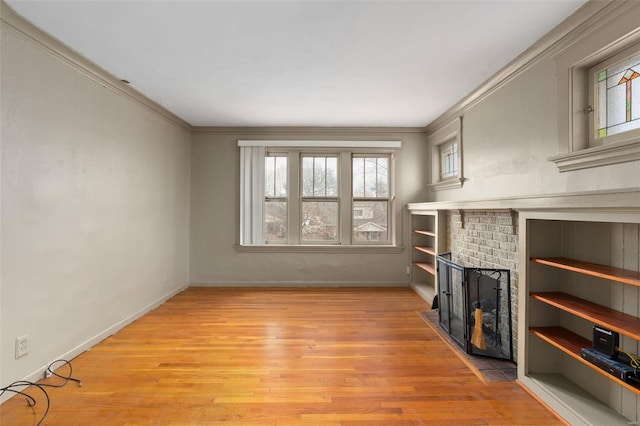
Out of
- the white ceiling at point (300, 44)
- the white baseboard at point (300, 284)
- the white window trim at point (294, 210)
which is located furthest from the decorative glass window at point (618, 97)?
the white baseboard at point (300, 284)

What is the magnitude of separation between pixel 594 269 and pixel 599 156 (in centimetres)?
73

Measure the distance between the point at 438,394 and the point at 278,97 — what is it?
11.0ft

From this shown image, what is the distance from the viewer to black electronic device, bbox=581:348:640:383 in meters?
1.66

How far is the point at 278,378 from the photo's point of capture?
8.19ft

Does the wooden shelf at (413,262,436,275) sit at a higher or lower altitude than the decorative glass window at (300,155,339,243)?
lower

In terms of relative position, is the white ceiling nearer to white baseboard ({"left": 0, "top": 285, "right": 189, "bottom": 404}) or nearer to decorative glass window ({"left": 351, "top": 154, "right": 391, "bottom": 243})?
decorative glass window ({"left": 351, "top": 154, "right": 391, "bottom": 243})

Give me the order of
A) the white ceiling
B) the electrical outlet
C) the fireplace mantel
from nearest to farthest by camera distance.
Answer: the fireplace mantel, the white ceiling, the electrical outlet

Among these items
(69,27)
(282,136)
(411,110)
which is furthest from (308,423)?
(282,136)

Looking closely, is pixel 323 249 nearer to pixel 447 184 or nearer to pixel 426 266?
pixel 426 266

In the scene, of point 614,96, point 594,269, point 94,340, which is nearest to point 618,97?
point 614,96

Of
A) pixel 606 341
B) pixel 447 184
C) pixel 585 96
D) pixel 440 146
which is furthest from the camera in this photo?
pixel 440 146

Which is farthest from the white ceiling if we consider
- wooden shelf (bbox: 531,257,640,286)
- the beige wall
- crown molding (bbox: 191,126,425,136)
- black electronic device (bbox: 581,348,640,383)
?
black electronic device (bbox: 581,348,640,383)

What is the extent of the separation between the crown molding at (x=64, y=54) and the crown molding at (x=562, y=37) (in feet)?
12.6

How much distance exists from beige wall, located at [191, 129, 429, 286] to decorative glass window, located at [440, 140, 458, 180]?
1.46ft
